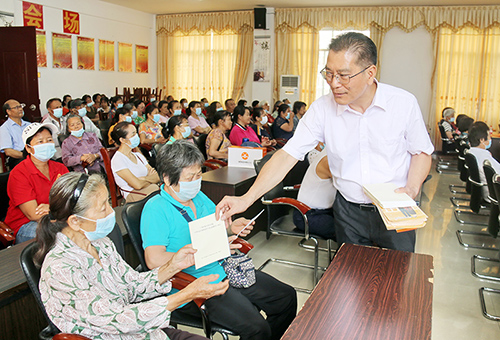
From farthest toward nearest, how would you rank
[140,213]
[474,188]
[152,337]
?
[474,188]
[140,213]
[152,337]

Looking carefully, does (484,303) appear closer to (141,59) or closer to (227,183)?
(227,183)

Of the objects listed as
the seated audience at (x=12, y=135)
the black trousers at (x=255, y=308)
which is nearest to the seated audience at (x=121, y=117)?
the seated audience at (x=12, y=135)

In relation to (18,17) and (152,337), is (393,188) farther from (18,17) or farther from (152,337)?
(18,17)

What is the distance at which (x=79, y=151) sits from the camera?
476cm

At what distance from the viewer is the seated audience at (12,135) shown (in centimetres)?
495

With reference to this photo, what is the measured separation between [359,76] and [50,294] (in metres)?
1.40

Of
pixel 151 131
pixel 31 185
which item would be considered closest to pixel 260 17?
pixel 151 131

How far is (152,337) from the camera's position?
4.84ft

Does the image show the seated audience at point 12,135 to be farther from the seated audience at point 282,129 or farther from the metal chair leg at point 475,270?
the metal chair leg at point 475,270

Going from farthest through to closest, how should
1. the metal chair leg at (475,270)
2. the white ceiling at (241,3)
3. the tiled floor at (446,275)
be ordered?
the white ceiling at (241,3), the metal chair leg at (475,270), the tiled floor at (446,275)

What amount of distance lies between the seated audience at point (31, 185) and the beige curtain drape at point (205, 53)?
8.98 m

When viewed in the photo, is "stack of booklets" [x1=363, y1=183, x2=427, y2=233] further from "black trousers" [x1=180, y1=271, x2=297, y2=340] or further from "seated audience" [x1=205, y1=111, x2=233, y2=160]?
"seated audience" [x1=205, y1=111, x2=233, y2=160]

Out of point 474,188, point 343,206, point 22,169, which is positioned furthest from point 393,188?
point 474,188

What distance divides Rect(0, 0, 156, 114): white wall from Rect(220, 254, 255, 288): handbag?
307 inches
